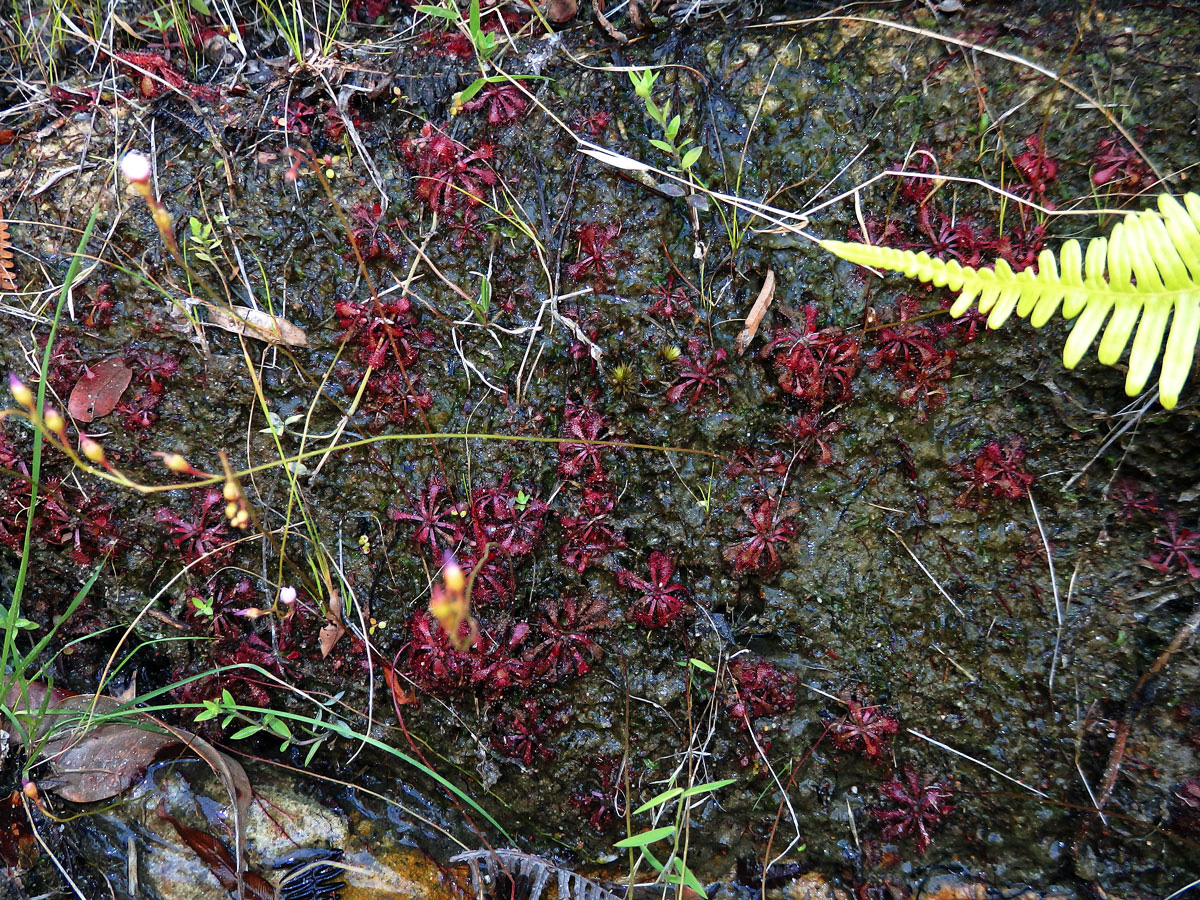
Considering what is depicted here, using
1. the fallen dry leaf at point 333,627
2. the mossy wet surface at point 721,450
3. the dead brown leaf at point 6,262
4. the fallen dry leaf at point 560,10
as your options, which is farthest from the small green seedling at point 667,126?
the dead brown leaf at point 6,262

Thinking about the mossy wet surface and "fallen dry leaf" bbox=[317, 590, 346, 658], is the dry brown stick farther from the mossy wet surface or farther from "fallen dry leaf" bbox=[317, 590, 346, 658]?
"fallen dry leaf" bbox=[317, 590, 346, 658]

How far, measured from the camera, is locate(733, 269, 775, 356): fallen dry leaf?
3607mm

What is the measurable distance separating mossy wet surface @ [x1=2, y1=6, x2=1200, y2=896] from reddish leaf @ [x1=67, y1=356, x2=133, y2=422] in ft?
0.31

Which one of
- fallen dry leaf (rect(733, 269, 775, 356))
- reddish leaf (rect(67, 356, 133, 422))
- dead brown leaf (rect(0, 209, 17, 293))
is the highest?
fallen dry leaf (rect(733, 269, 775, 356))

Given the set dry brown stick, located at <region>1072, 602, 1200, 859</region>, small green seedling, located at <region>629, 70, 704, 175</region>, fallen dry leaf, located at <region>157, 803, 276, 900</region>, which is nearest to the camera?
dry brown stick, located at <region>1072, 602, 1200, 859</region>

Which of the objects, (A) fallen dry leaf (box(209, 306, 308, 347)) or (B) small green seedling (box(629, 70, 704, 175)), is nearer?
(B) small green seedling (box(629, 70, 704, 175))

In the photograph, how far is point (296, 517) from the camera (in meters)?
3.76

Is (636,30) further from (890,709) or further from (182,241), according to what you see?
(890,709)

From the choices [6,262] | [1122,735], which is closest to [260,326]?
[6,262]

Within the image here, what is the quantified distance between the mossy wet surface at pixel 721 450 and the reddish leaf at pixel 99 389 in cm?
10

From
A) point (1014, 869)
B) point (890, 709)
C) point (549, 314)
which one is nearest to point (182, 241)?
point (549, 314)

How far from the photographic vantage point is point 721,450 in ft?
12.1

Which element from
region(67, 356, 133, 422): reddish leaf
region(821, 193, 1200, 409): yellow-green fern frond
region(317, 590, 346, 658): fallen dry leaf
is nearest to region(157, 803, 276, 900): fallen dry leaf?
region(317, 590, 346, 658): fallen dry leaf

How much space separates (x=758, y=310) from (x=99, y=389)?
11.5ft
